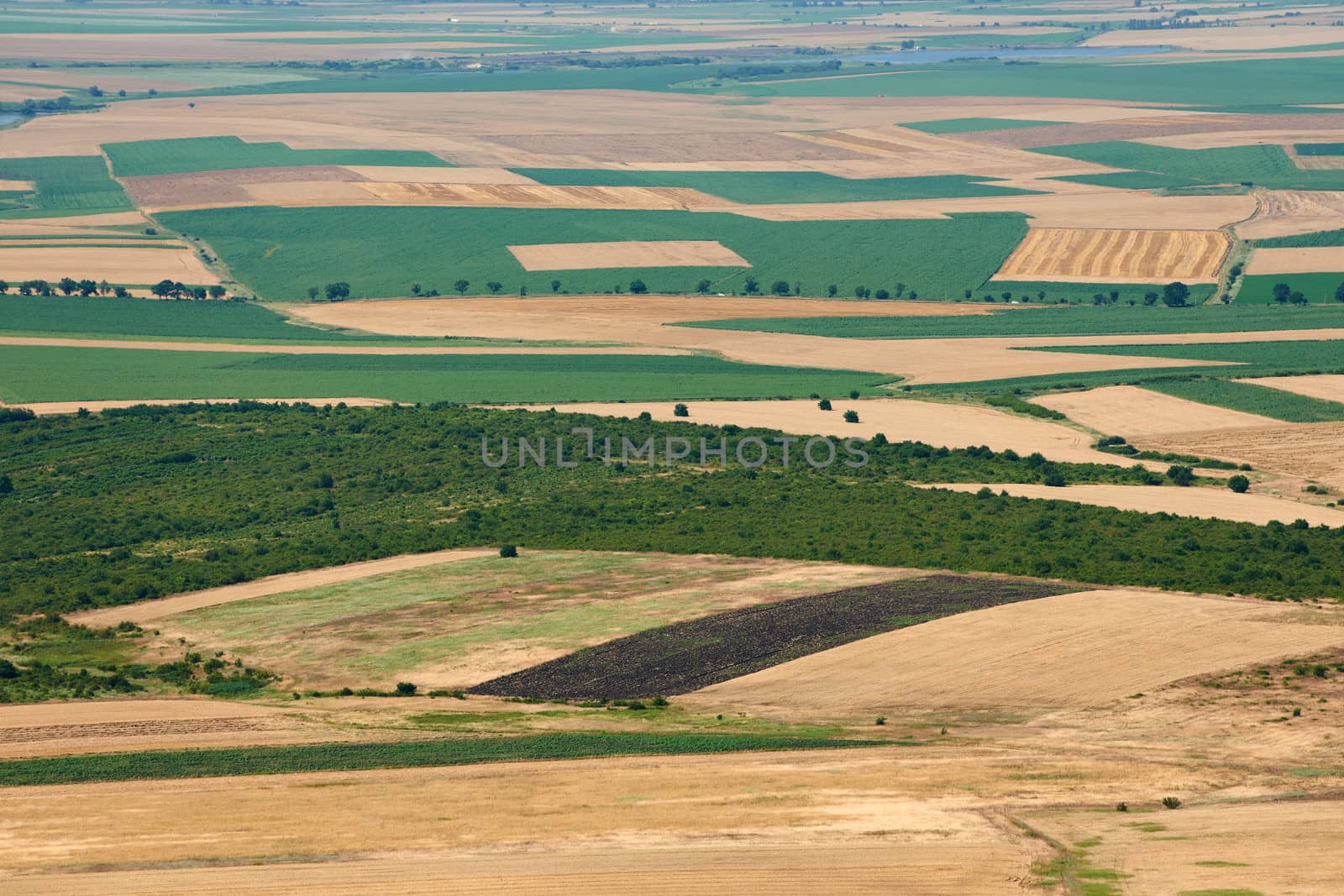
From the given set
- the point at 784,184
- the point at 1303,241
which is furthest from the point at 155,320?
the point at 1303,241

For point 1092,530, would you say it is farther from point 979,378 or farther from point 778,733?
point 979,378

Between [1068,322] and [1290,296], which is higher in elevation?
[1290,296]

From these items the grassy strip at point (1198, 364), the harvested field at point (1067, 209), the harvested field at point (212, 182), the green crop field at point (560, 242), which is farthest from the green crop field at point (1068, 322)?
the harvested field at point (212, 182)

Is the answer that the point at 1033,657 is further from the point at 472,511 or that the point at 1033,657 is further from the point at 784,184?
the point at 784,184

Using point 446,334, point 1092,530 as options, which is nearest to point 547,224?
point 446,334

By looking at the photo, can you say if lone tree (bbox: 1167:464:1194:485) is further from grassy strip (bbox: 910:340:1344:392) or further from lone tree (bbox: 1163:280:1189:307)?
lone tree (bbox: 1163:280:1189:307)

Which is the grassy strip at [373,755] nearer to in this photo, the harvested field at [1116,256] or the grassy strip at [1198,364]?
the grassy strip at [1198,364]
